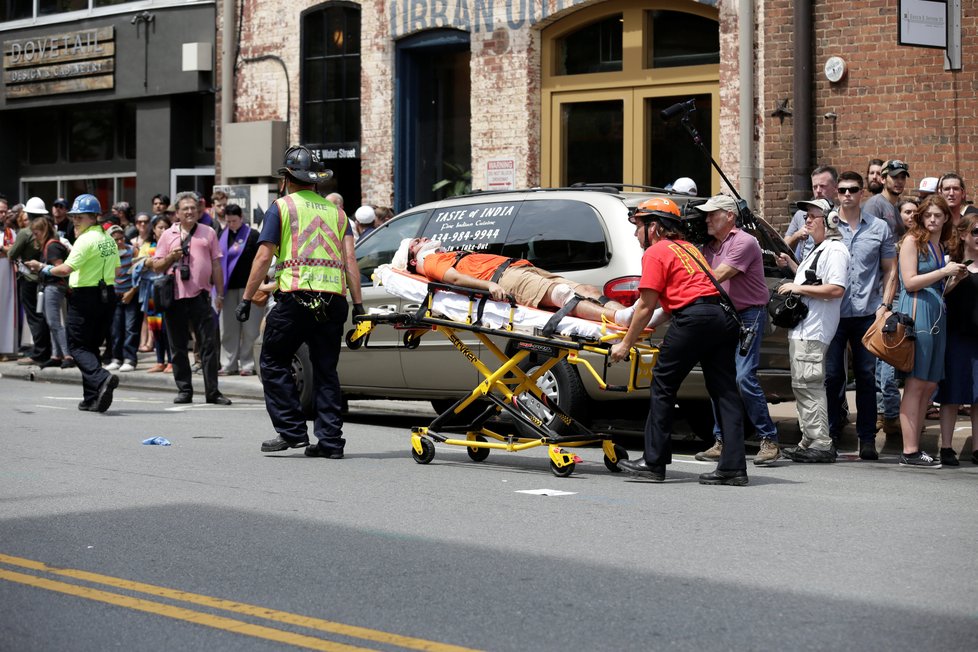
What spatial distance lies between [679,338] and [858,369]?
7.60 feet

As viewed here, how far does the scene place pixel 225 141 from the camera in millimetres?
22062

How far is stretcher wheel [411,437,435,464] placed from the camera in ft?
32.7

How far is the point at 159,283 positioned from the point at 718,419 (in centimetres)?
678

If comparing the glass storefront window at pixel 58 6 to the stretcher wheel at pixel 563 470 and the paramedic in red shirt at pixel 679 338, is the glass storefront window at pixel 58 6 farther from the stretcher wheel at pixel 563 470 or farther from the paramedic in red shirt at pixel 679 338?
the paramedic in red shirt at pixel 679 338

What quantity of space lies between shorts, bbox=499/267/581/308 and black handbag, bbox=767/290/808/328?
4.87ft

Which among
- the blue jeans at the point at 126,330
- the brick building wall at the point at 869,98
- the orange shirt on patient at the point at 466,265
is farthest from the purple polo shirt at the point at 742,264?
the blue jeans at the point at 126,330

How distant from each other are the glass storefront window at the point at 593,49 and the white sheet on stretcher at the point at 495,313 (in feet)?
29.5

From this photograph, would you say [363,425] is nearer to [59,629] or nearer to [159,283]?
[159,283]

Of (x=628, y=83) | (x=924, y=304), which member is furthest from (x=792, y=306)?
(x=628, y=83)

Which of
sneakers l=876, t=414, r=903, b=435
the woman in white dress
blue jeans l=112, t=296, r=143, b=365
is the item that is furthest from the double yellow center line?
the woman in white dress

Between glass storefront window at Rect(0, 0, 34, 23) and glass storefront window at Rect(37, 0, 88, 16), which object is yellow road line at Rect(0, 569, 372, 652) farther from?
glass storefront window at Rect(0, 0, 34, 23)

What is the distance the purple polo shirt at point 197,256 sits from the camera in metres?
14.5

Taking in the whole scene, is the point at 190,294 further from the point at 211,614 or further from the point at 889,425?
the point at 211,614

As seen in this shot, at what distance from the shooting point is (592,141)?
1880cm
